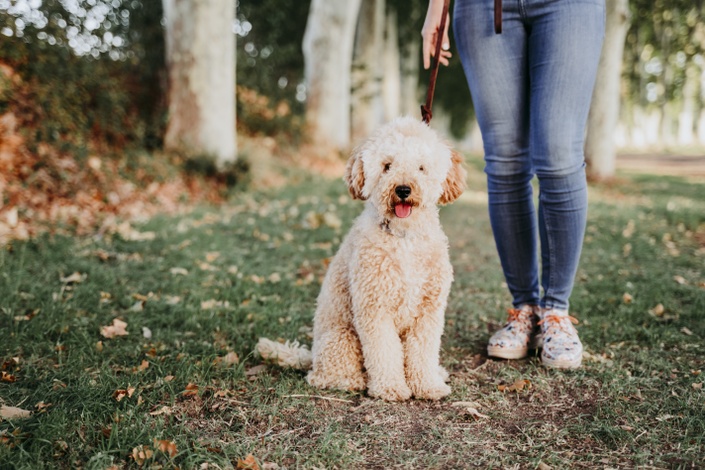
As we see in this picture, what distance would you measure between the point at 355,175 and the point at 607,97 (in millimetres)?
10843

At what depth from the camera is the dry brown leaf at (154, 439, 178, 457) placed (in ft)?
6.22

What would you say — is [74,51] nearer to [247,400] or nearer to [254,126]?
[254,126]

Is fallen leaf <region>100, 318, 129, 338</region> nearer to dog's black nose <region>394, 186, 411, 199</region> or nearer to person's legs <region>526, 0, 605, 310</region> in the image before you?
dog's black nose <region>394, 186, 411, 199</region>

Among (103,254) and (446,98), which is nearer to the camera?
(103,254)

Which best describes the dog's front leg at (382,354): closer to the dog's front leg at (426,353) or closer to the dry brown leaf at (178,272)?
the dog's front leg at (426,353)

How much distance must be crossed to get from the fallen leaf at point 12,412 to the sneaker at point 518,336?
2245mm

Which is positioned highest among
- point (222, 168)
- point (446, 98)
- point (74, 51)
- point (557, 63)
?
point (446, 98)

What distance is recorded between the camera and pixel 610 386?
8.27ft

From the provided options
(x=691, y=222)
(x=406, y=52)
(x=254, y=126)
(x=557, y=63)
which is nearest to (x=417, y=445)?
(x=557, y=63)

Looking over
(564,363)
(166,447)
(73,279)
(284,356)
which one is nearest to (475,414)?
(564,363)

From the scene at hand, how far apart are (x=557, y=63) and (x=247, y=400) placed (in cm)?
221

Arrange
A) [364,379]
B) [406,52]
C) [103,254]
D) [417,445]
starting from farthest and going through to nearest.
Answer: [406,52], [103,254], [364,379], [417,445]

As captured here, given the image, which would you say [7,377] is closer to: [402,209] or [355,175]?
[355,175]

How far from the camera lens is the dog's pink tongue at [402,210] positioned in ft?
7.84
